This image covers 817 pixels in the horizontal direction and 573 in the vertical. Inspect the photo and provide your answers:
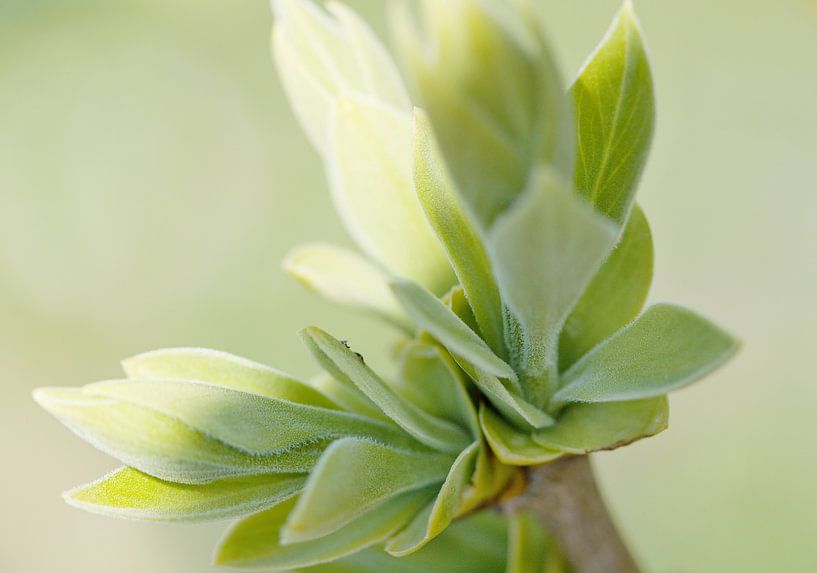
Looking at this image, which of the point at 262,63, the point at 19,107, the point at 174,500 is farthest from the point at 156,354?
the point at 19,107

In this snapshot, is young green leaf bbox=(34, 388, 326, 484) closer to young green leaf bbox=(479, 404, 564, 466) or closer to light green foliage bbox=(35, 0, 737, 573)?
light green foliage bbox=(35, 0, 737, 573)

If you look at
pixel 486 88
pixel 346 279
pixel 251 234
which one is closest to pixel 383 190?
pixel 346 279

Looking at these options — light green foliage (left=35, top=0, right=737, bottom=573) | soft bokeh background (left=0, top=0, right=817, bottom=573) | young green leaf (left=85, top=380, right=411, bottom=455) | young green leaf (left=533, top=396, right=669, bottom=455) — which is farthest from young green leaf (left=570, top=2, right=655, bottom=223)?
soft bokeh background (left=0, top=0, right=817, bottom=573)

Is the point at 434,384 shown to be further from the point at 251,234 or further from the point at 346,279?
the point at 251,234

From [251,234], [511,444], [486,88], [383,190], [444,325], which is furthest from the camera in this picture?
[251,234]

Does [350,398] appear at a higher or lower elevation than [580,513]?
higher

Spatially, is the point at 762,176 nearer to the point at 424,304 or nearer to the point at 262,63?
the point at 262,63
